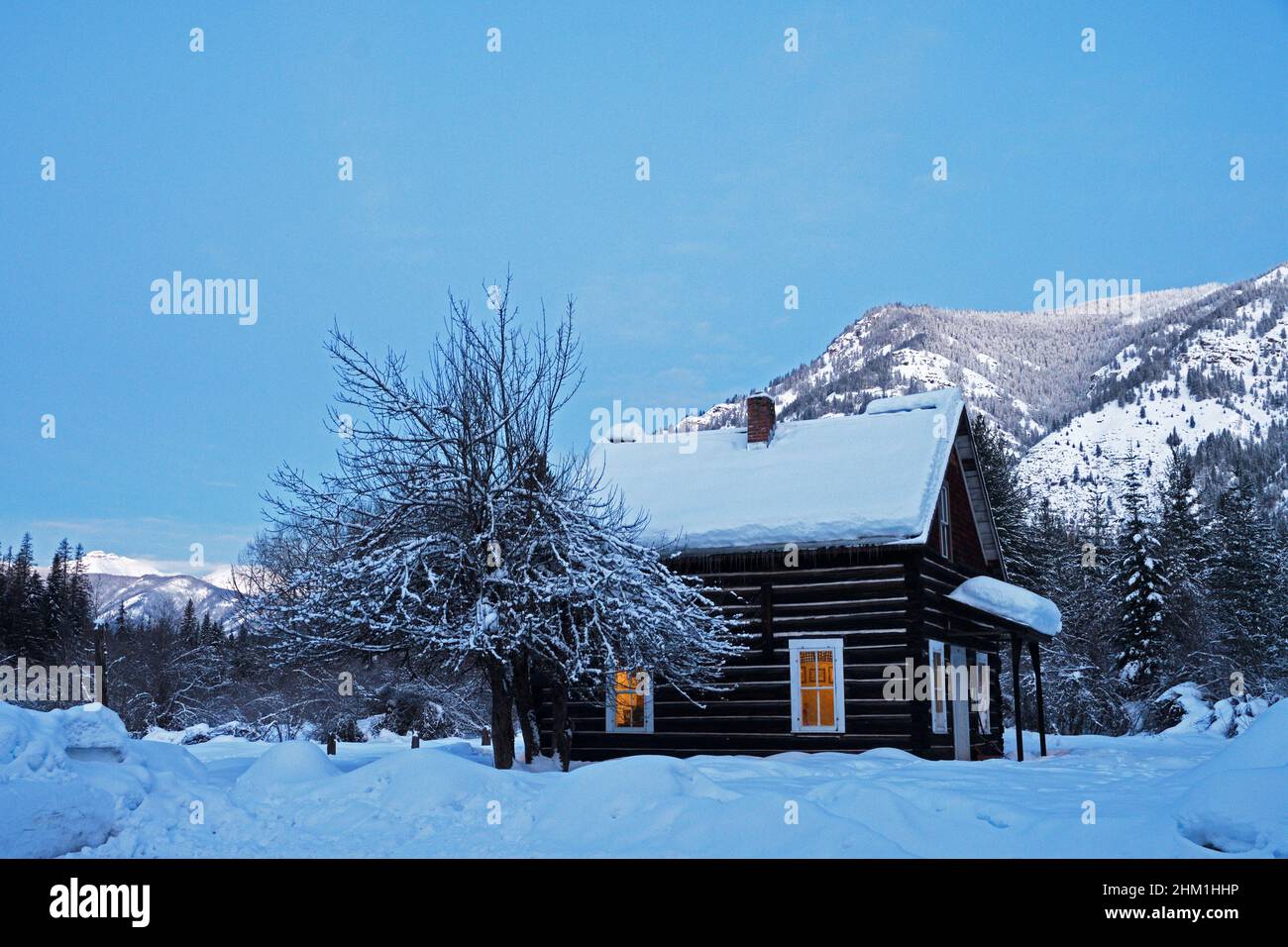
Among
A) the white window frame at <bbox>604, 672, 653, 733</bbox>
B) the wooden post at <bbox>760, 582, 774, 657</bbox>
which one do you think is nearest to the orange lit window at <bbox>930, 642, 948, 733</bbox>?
the wooden post at <bbox>760, 582, 774, 657</bbox>

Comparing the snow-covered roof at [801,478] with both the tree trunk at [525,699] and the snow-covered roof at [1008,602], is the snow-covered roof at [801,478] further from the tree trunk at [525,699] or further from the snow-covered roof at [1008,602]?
the tree trunk at [525,699]

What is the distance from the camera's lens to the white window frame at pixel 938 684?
21.2 m

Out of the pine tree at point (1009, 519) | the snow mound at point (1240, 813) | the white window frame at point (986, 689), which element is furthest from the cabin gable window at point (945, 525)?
the pine tree at point (1009, 519)

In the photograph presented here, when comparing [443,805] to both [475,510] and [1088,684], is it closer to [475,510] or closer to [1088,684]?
[475,510]

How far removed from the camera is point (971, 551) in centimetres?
2644

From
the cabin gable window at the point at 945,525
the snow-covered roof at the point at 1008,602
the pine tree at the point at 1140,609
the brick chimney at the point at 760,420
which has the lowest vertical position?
the pine tree at the point at 1140,609

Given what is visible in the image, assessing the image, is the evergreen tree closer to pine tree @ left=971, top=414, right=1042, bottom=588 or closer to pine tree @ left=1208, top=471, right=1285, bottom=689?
pine tree @ left=1208, top=471, right=1285, bottom=689

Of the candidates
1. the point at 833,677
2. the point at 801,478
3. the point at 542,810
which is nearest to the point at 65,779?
the point at 542,810

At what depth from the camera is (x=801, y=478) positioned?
2333 centimetres

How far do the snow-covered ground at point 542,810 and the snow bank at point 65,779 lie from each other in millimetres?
16

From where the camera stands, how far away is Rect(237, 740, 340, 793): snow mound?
1217 centimetres

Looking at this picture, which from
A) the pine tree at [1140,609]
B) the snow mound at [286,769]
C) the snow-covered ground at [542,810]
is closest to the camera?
the snow-covered ground at [542,810]

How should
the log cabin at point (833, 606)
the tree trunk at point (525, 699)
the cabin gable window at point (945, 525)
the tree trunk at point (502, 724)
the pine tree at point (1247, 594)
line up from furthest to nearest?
the pine tree at point (1247, 594)
the cabin gable window at point (945, 525)
the log cabin at point (833, 606)
the tree trunk at point (525, 699)
the tree trunk at point (502, 724)
